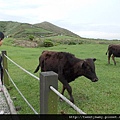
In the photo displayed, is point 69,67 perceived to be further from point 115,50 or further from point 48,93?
point 115,50

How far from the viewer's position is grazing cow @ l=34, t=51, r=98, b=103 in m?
4.98

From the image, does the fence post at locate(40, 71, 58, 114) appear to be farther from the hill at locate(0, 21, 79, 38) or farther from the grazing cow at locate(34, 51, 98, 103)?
the hill at locate(0, 21, 79, 38)

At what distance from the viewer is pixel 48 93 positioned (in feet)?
7.60

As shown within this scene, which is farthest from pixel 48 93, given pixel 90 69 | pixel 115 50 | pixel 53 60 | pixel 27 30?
pixel 27 30

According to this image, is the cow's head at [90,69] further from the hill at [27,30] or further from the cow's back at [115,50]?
the hill at [27,30]

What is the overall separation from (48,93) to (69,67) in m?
2.99

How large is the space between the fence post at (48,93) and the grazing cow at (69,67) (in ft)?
8.84

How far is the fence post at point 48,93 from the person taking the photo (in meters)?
2.27

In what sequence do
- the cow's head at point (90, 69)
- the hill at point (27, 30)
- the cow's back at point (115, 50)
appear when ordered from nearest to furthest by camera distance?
1. the cow's head at point (90, 69)
2. the cow's back at point (115, 50)
3. the hill at point (27, 30)

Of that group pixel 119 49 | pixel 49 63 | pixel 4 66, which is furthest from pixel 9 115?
pixel 119 49

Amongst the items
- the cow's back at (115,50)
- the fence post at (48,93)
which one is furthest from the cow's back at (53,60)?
the cow's back at (115,50)

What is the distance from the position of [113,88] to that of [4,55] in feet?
11.1

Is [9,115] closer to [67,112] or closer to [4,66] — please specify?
[67,112]

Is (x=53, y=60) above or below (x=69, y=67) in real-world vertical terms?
above
